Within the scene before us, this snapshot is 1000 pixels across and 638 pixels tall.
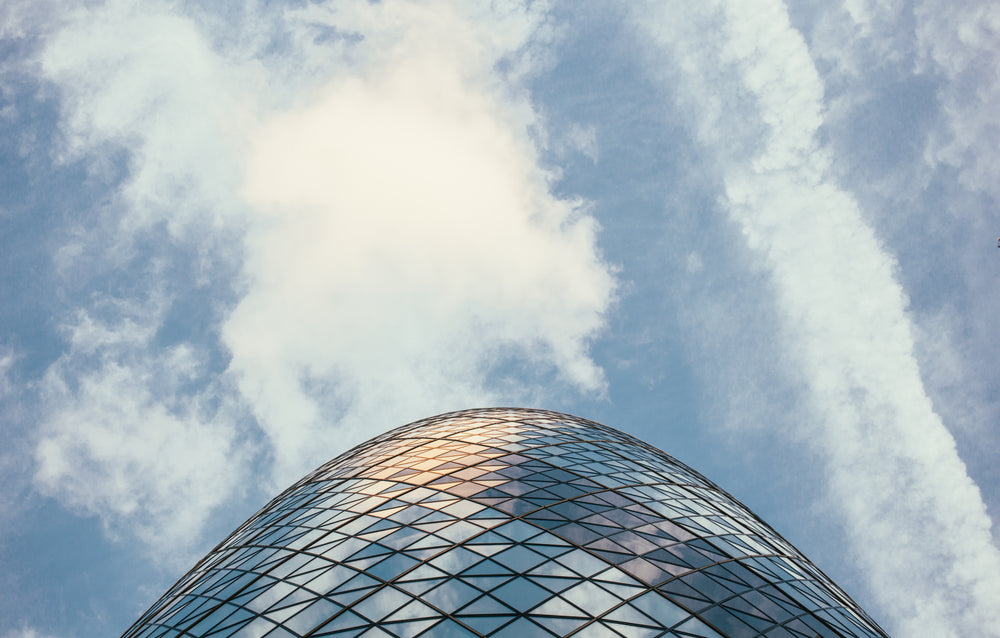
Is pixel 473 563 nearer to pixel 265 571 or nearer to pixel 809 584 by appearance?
pixel 265 571

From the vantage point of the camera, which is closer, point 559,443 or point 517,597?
point 517,597

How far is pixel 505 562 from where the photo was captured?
1645cm

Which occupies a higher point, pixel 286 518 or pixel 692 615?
pixel 286 518

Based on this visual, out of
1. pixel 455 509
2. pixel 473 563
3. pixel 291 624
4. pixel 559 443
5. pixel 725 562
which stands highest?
pixel 559 443

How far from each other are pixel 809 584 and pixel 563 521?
32.3 ft

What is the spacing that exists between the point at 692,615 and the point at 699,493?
1216cm

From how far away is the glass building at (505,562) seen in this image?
1471 cm

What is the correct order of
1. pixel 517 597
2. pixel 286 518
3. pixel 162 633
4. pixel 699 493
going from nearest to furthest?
pixel 517 597 < pixel 162 633 < pixel 286 518 < pixel 699 493

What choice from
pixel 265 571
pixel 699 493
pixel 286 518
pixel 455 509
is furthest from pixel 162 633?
pixel 699 493

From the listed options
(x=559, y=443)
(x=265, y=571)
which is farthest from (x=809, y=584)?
(x=265, y=571)

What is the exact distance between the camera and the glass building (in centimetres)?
1471

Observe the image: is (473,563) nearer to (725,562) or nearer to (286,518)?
(725,562)

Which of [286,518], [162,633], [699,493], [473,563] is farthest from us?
[699,493]

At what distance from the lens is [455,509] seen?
19766 millimetres
